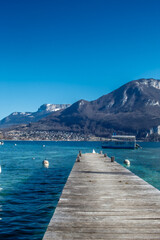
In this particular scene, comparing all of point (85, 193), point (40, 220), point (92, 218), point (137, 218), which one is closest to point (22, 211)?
point (40, 220)

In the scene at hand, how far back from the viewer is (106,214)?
36.9ft

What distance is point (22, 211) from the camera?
57.9ft

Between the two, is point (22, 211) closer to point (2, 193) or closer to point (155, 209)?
point (2, 193)

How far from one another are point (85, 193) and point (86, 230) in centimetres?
631

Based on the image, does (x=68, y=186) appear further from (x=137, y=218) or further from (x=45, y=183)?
(x=45, y=183)

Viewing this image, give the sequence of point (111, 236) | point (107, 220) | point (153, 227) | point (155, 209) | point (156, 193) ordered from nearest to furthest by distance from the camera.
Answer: point (111, 236) < point (153, 227) < point (107, 220) < point (155, 209) < point (156, 193)

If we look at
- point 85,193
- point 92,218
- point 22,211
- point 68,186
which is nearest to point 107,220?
point 92,218

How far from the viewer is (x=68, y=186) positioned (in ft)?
59.0

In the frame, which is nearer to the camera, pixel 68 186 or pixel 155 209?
pixel 155 209

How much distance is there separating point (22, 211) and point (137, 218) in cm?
969

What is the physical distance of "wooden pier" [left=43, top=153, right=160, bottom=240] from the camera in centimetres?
903

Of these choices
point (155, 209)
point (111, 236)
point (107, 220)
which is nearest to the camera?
point (111, 236)

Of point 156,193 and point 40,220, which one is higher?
point 156,193

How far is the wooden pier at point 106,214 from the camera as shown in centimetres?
903
